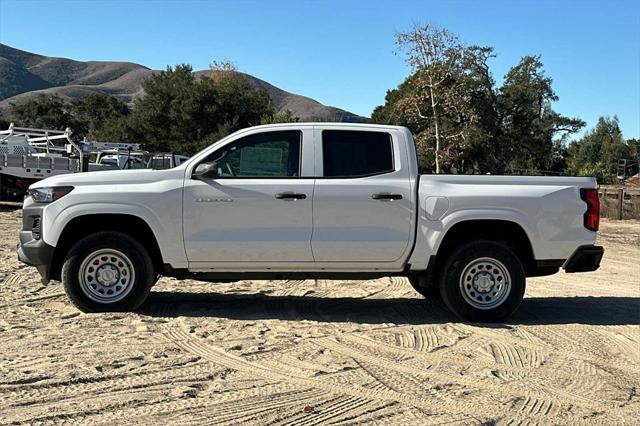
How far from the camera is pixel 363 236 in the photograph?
638 centimetres

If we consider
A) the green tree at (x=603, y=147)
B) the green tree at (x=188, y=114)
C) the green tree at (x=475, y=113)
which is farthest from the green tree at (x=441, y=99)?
the green tree at (x=603, y=147)

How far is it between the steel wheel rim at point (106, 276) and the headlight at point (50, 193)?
0.68m

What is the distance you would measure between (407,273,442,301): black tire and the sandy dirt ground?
0.45 feet

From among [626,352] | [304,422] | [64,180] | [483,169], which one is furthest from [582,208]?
[483,169]

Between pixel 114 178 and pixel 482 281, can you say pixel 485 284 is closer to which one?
pixel 482 281

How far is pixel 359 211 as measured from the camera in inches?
250

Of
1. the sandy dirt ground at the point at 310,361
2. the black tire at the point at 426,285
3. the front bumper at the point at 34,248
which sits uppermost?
the front bumper at the point at 34,248

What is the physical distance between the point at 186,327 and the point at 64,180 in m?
1.95

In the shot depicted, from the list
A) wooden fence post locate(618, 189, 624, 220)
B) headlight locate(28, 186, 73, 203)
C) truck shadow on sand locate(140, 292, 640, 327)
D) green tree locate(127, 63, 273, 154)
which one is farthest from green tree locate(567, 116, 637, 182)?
headlight locate(28, 186, 73, 203)

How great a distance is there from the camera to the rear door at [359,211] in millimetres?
6355

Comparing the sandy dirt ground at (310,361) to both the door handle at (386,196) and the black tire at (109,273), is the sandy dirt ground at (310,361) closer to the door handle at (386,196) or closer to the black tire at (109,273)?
the black tire at (109,273)

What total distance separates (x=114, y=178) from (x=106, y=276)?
3.34 feet

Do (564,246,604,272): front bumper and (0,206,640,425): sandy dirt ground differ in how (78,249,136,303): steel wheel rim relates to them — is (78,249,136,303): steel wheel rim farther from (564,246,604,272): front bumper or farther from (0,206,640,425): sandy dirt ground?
(564,246,604,272): front bumper

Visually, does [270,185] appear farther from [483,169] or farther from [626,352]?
[483,169]
